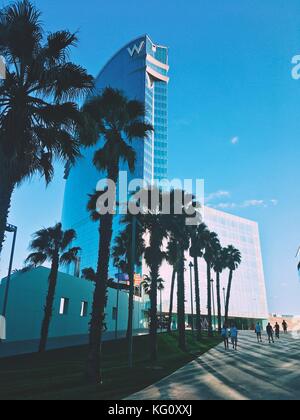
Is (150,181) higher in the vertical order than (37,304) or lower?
higher

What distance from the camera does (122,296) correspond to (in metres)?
45.8

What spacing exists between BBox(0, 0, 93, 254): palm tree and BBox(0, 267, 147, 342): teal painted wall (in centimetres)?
1533

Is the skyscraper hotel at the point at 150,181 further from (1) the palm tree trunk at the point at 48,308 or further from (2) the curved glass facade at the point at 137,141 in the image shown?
(1) the palm tree trunk at the point at 48,308

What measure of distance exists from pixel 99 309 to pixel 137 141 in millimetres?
110132

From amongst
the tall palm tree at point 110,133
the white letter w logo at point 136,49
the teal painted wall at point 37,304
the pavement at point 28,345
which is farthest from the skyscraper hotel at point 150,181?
the tall palm tree at point 110,133

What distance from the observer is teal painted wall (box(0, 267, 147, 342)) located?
23891mm

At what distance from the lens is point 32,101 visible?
1014 centimetres

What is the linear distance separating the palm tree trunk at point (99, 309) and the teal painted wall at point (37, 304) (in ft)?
41.2

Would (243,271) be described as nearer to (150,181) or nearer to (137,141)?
(150,181)

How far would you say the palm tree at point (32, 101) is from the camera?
30.3 feet

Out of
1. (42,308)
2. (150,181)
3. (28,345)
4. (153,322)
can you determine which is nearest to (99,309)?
(153,322)

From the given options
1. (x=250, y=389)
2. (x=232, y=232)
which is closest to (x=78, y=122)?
(x=250, y=389)

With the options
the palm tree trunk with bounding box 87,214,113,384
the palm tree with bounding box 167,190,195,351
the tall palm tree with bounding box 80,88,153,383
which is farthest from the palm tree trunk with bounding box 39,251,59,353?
the palm tree trunk with bounding box 87,214,113,384

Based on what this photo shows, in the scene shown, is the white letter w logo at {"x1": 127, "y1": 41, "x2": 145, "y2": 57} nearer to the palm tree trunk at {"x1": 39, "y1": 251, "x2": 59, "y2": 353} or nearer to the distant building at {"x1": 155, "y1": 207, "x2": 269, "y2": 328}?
the distant building at {"x1": 155, "y1": 207, "x2": 269, "y2": 328}
